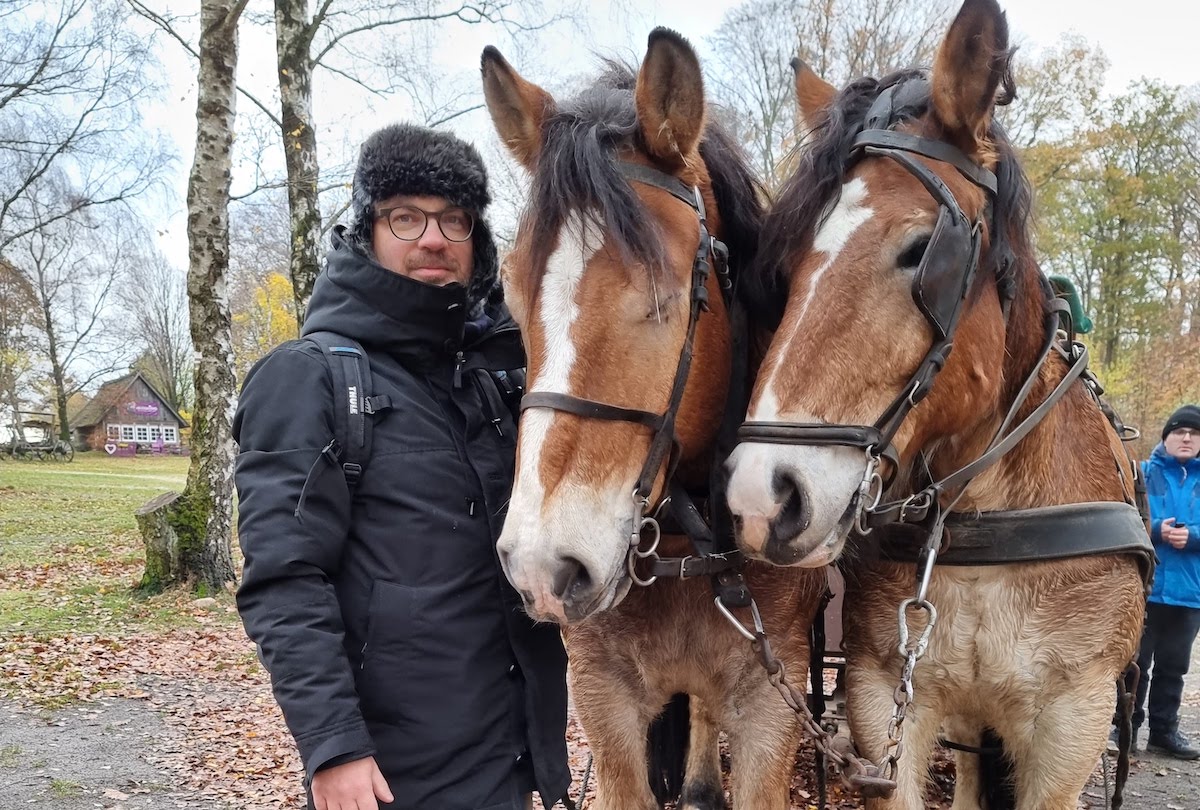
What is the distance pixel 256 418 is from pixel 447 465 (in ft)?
1.58

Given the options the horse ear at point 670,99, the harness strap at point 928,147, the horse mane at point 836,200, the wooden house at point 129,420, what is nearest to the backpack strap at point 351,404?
the horse ear at point 670,99

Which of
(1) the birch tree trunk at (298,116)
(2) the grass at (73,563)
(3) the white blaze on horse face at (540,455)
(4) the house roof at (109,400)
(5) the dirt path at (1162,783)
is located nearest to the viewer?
(3) the white blaze on horse face at (540,455)

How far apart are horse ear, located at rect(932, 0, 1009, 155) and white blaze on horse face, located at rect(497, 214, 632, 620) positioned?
0.90 meters

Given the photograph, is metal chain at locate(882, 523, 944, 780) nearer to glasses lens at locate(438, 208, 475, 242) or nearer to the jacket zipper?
the jacket zipper

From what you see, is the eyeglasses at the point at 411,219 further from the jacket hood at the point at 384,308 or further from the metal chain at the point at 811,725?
the metal chain at the point at 811,725

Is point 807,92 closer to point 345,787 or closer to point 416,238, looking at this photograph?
point 416,238

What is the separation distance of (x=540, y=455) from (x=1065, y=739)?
1721mm

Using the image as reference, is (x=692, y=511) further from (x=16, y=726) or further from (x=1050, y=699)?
(x=16, y=726)

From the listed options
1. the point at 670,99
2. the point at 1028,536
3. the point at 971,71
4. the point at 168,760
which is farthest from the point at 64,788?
the point at 971,71

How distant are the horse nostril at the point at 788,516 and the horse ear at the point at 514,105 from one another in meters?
1.06

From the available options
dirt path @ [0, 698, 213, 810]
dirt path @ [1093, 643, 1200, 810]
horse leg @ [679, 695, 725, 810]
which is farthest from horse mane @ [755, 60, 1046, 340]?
dirt path @ [0, 698, 213, 810]

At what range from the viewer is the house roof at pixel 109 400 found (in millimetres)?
50031

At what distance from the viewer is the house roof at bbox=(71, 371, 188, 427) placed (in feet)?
164

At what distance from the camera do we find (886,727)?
2.25m
